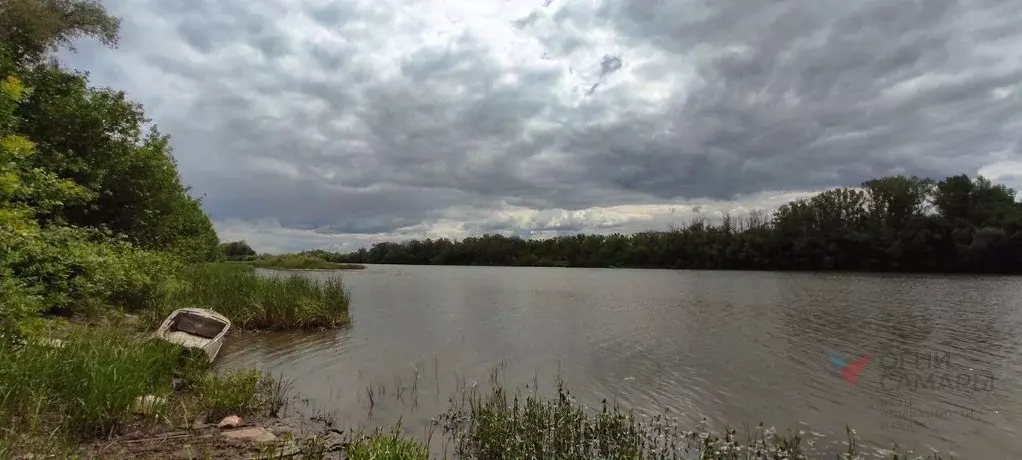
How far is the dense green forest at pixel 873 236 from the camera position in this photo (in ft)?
212

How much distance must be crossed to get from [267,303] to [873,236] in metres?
78.2

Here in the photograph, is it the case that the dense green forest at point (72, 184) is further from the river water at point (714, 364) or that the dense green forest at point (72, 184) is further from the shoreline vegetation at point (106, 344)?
the river water at point (714, 364)

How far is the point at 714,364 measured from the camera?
13445 mm

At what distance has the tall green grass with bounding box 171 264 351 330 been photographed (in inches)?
726

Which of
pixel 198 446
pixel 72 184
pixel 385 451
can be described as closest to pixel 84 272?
pixel 72 184

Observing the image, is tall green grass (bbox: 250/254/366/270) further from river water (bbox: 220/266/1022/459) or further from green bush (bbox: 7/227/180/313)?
green bush (bbox: 7/227/180/313)

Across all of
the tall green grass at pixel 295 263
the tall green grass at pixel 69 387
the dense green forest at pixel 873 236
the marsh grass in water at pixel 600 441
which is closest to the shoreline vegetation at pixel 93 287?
the tall green grass at pixel 69 387

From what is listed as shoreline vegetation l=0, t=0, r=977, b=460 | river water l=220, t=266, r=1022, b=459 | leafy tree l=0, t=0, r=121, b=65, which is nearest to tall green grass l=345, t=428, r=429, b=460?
shoreline vegetation l=0, t=0, r=977, b=460

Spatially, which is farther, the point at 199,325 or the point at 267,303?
the point at 267,303

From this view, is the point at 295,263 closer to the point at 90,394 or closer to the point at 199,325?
the point at 199,325

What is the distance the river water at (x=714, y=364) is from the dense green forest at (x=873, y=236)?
50.6 m

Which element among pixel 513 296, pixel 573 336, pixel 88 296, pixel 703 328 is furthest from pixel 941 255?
pixel 88 296

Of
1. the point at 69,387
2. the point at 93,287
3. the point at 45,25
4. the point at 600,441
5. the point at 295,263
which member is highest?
the point at 45,25

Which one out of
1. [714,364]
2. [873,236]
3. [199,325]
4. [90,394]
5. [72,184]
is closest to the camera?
[90,394]
